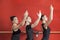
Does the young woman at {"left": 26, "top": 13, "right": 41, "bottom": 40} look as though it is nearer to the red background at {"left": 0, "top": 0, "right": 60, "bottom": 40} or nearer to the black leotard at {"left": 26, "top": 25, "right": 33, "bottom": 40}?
the black leotard at {"left": 26, "top": 25, "right": 33, "bottom": 40}

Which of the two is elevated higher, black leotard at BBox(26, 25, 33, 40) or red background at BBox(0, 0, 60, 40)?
red background at BBox(0, 0, 60, 40)

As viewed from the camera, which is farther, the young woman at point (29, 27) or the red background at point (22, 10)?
the red background at point (22, 10)

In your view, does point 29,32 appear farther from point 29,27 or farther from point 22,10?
point 22,10

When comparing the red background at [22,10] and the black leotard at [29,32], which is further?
the red background at [22,10]

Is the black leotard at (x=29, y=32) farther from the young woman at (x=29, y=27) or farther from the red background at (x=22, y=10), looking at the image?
the red background at (x=22, y=10)

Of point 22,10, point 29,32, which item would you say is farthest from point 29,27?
point 22,10

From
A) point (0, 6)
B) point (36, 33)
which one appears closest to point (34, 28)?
point (36, 33)

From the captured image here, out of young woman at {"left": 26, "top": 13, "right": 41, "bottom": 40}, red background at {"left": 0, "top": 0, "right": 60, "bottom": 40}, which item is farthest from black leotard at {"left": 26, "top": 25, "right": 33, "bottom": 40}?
red background at {"left": 0, "top": 0, "right": 60, "bottom": 40}

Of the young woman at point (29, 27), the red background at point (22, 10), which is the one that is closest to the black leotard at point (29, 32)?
the young woman at point (29, 27)

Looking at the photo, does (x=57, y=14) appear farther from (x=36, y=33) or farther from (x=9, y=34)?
(x=9, y=34)

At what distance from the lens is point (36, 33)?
2803 mm

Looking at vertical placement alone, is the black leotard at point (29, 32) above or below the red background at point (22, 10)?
below

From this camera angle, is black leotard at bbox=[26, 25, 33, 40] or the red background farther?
the red background

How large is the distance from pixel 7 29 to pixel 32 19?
375mm
